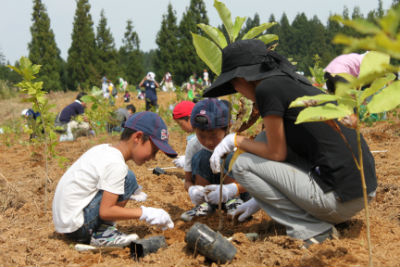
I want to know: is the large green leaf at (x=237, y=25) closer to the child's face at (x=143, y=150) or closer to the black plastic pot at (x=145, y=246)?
the child's face at (x=143, y=150)

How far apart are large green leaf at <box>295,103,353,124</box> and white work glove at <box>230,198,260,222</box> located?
1.15m

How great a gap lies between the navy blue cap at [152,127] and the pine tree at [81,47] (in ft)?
76.7

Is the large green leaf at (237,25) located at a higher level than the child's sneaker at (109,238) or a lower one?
higher

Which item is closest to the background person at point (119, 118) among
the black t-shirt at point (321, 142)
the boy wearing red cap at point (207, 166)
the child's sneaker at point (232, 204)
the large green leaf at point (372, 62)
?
the boy wearing red cap at point (207, 166)

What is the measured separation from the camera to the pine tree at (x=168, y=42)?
26.1 m

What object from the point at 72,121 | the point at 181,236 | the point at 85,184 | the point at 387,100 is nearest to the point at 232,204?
the point at 181,236

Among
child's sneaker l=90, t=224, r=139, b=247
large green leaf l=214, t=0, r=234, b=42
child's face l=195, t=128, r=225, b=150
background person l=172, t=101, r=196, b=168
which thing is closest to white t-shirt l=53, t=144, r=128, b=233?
child's sneaker l=90, t=224, r=139, b=247

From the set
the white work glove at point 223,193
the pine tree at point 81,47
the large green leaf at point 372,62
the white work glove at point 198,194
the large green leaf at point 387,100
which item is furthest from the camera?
the pine tree at point 81,47

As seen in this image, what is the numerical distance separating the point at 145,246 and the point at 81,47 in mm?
24646

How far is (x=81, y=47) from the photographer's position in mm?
24344

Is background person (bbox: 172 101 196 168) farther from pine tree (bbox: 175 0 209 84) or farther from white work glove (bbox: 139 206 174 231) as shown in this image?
pine tree (bbox: 175 0 209 84)

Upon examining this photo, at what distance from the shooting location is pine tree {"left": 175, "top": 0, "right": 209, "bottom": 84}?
83.7 ft

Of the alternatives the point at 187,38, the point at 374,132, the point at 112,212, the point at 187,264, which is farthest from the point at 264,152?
the point at 187,38

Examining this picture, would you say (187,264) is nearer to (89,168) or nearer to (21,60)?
(89,168)
